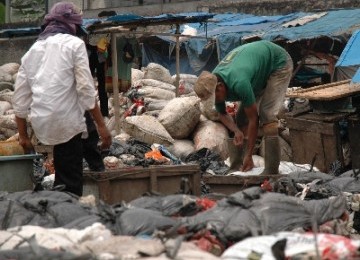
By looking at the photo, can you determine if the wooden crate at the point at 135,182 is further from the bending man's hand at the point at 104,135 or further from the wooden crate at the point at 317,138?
the wooden crate at the point at 317,138

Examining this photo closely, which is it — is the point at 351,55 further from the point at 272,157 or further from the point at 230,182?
the point at 230,182

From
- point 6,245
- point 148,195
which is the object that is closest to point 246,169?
point 148,195

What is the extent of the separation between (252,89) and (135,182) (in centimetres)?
158

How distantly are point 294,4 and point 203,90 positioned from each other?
17172 mm

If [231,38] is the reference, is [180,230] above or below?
above

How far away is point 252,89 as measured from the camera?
8305mm

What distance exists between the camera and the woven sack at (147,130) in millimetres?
11844

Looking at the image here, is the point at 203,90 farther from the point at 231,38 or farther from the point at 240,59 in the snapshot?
the point at 231,38

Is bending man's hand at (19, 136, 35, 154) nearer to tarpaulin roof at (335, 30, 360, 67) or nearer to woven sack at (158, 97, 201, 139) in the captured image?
woven sack at (158, 97, 201, 139)

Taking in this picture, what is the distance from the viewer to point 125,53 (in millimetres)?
14922

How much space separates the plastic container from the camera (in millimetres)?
6852

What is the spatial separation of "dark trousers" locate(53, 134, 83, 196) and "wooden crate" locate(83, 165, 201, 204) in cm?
65

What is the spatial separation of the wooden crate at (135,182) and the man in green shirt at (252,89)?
0.88 m

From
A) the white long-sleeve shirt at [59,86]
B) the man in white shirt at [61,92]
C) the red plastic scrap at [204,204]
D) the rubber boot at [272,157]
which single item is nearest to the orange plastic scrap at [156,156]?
the rubber boot at [272,157]
